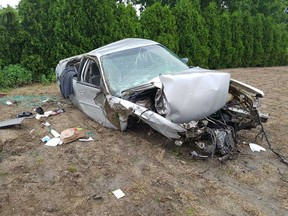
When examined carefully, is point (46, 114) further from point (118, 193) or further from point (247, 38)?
point (247, 38)

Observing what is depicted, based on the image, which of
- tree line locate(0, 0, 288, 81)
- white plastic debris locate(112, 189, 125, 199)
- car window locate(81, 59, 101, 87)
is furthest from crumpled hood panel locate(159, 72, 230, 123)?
tree line locate(0, 0, 288, 81)

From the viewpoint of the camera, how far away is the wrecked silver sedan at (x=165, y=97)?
3957 millimetres

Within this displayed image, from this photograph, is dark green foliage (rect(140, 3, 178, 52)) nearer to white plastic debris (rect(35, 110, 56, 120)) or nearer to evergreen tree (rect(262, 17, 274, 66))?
white plastic debris (rect(35, 110, 56, 120))

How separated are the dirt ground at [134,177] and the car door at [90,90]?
0.31 meters

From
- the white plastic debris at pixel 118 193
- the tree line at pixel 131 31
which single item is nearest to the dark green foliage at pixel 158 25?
the tree line at pixel 131 31

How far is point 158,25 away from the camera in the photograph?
1233 centimetres

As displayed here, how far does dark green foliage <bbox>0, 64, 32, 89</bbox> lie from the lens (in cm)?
973

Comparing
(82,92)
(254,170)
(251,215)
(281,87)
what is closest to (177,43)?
(281,87)

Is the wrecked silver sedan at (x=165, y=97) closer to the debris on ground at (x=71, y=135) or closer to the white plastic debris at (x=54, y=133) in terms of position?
the debris on ground at (x=71, y=135)

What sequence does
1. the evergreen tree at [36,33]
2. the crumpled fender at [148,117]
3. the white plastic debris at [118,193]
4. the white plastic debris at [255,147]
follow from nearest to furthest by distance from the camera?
the white plastic debris at [118,193], the crumpled fender at [148,117], the white plastic debris at [255,147], the evergreen tree at [36,33]

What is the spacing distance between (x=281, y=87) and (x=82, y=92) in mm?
6626

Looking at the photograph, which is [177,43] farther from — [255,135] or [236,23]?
[255,135]

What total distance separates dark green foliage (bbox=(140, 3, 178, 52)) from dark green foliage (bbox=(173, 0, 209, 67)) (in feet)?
2.09

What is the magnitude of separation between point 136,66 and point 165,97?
1.55 m
